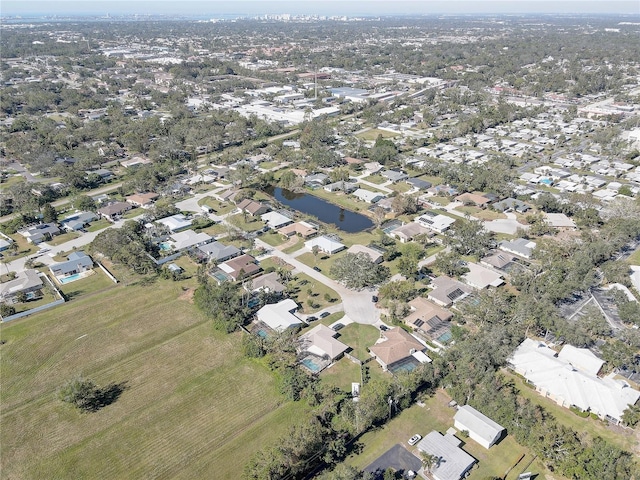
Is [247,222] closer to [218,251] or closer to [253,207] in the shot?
[253,207]

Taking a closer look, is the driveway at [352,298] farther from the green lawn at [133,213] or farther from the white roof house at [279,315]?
the green lawn at [133,213]

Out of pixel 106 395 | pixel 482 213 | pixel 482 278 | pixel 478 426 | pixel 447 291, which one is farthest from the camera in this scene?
pixel 482 213

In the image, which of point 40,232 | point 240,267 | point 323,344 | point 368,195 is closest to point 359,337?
point 323,344

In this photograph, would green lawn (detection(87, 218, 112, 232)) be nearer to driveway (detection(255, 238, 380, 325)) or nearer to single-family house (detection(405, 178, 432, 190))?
driveway (detection(255, 238, 380, 325))

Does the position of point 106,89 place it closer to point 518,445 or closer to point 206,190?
point 206,190

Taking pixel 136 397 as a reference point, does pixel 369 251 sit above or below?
above

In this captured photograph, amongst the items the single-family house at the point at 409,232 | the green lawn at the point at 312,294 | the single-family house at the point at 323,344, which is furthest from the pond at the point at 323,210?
the single-family house at the point at 323,344

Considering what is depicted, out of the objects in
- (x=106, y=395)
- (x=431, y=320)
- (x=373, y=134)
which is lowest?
(x=106, y=395)

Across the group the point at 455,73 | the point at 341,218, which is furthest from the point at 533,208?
the point at 455,73
